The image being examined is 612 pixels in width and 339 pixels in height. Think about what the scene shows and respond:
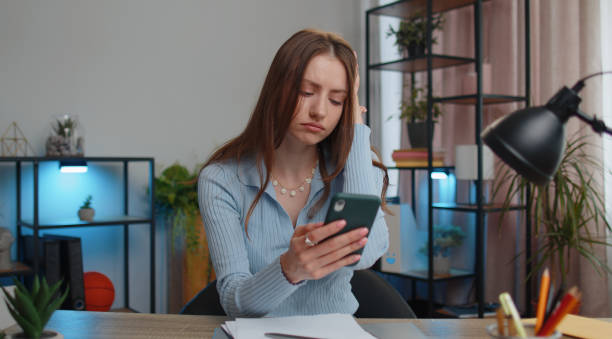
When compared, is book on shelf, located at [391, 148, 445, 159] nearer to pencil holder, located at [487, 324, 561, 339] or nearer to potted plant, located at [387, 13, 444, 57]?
potted plant, located at [387, 13, 444, 57]

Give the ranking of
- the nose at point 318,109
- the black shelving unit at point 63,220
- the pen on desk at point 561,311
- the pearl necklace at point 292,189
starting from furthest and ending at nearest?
the black shelving unit at point 63,220 → the pearl necklace at point 292,189 → the nose at point 318,109 → the pen on desk at point 561,311

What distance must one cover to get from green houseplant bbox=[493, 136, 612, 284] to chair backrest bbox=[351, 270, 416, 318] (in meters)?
1.17

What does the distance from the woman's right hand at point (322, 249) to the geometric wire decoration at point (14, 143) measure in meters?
2.20

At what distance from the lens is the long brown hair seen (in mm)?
1287

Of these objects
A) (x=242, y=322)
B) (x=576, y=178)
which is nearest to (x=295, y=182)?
(x=242, y=322)

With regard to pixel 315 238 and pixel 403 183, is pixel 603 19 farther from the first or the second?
pixel 315 238

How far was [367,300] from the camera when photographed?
1.40 meters

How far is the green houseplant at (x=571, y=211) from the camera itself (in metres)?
2.33

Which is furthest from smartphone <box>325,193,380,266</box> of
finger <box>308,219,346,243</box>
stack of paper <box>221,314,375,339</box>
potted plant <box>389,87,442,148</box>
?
potted plant <box>389,87,442,148</box>

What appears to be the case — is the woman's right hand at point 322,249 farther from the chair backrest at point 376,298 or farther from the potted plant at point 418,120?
the potted plant at point 418,120

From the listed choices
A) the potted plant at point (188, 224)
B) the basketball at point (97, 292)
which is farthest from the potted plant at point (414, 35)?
the basketball at point (97, 292)

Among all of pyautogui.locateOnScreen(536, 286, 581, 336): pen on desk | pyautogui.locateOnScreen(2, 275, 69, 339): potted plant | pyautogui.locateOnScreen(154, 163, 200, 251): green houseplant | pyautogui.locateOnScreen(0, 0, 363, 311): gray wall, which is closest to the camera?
pyautogui.locateOnScreen(536, 286, 581, 336): pen on desk

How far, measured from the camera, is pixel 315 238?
3.05 feet

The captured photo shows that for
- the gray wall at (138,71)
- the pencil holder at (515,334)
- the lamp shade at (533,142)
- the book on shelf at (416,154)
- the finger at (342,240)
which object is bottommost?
the pencil holder at (515,334)
